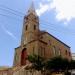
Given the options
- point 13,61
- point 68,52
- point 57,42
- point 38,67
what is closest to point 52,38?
point 57,42

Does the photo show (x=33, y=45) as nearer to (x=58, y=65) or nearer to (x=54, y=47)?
(x=54, y=47)

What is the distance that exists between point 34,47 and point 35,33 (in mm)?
5346

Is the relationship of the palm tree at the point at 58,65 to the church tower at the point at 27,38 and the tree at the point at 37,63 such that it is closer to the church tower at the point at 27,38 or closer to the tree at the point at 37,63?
the tree at the point at 37,63

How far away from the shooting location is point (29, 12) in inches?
2229

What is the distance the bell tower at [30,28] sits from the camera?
53.3m

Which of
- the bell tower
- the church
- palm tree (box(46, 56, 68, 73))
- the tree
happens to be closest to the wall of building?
the church

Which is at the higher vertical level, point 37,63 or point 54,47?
point 54,47

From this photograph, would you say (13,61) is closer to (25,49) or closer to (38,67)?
(25,49)

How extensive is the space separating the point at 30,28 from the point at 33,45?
216 inches

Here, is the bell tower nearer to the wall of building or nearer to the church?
the church

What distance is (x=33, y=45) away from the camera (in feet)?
164

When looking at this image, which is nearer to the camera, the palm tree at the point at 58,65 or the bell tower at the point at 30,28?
the palm tree at the point at 58,65

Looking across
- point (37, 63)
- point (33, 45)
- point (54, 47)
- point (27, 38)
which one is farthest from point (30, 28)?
point (37, 63)

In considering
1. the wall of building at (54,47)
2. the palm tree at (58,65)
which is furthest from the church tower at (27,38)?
the palm tree at (58,65)
